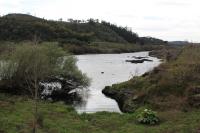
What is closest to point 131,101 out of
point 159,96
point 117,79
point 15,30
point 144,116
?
point 159,96

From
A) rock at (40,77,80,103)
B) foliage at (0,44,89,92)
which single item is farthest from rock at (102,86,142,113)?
foliage at (0,44,89,92)

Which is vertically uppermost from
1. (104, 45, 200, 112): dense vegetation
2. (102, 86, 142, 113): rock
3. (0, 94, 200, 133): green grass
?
(104, 45, 200, 112): dense vegetation

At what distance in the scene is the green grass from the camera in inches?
1039

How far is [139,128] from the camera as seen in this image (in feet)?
90.7

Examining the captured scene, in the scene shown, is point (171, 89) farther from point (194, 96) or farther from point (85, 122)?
point (85, 122)

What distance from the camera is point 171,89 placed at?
38688 millimetres

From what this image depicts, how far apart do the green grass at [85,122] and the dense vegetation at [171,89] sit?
8.83ft

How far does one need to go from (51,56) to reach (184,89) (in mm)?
22107

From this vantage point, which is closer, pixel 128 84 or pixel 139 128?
pixel 139 128

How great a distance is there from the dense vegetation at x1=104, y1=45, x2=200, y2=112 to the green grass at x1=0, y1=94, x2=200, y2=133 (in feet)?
8.83

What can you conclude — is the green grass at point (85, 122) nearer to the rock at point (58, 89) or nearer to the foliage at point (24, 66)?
the foliage at point (24, 66)

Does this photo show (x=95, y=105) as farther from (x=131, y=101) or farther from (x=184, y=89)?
(x=184, y=89)

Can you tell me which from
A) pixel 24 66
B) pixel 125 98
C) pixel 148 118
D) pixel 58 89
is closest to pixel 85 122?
pixel 148 118

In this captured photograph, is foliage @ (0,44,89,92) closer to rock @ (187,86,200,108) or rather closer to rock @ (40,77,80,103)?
rock @ (40,77,80,103)
